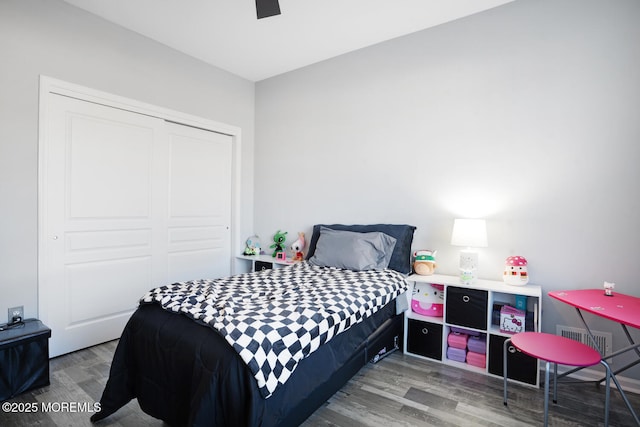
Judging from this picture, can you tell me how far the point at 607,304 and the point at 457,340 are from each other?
0.96 m

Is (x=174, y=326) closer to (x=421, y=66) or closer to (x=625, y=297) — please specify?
(x=625, y=297)

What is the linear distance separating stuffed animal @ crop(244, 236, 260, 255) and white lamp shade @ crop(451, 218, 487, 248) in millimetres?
2231

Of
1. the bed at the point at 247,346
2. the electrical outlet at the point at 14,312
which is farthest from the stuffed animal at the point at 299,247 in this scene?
the electrical outlet at the point at 14,312

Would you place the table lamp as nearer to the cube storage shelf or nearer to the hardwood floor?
the cube storage shelf

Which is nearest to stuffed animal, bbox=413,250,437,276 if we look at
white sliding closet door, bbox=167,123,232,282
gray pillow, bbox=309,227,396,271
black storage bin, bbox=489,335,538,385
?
gray pillow, bbox=309,227,396,271

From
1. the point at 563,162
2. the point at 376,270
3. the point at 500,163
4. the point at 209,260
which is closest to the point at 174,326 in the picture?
the point at 376,270

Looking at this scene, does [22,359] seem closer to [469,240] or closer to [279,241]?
[279,241]

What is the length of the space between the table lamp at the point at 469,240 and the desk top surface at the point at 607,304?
51 cm

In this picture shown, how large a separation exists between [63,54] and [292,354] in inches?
110

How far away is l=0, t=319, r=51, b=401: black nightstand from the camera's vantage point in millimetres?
1998

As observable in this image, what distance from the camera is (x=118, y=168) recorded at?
112 inches

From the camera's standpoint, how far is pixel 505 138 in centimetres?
255

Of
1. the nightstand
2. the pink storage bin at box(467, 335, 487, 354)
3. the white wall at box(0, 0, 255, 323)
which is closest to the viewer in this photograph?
the white wall at box(0, 0, 255, 323)

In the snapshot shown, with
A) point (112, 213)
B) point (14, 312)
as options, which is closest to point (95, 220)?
point (112, 213)
